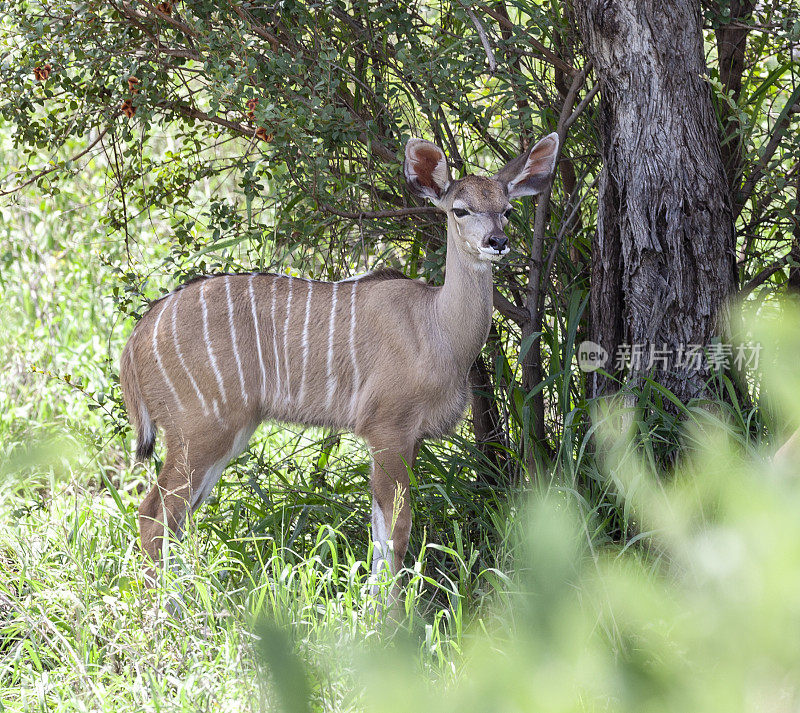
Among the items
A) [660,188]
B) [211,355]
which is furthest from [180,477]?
[660,188]

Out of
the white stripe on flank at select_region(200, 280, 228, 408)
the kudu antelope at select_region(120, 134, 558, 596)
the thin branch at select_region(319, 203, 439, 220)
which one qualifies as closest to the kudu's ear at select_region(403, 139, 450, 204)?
the kudu antelope at select_region(120, 134, 558, 596)

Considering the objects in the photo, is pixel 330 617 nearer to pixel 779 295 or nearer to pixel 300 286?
pixel 300 286

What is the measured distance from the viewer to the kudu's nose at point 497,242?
3043 millimetres

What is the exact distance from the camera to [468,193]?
3234 millimetres

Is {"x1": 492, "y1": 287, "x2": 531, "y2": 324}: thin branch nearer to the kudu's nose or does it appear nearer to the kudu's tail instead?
the kudu's nose

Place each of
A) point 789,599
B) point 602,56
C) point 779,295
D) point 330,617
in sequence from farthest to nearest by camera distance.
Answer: point 779,295 < point 602,56 < point 330,617 < point 789,599

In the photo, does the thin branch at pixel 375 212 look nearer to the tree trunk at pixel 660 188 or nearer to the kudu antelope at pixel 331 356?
the kudu antelope at pixel 331 356

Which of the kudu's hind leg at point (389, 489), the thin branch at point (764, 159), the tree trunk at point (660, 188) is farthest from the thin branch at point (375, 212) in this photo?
the thin branch at point (764, 159)

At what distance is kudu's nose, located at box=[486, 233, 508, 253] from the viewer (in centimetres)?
304

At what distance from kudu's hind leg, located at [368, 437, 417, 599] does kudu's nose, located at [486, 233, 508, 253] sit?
2.41 feet

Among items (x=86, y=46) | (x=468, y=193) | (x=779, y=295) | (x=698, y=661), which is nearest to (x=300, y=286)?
(x=468, y=193)

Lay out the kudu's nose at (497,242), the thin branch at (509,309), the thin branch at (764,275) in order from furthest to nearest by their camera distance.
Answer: the thin branch at (509,309) → the thin branch at (764,275) → the kudu's nose at (497,242)

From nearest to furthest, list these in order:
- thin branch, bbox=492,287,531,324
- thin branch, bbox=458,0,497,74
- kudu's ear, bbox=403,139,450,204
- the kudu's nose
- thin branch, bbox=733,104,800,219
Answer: thin branch, bbox=458,0,497,74 < the kudu's nose < kudu's ear, bbox=403,139,450,204 < thin branch, bbox=733,104,800,219 < thin branch, bbox=492,287,531,324

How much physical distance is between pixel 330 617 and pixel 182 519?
3.51 ft
